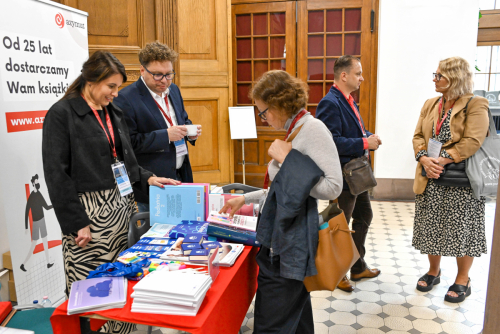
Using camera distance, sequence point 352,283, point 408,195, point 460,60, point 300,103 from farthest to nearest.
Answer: point 408,195, point 352,283, point 460,60, point 300,103

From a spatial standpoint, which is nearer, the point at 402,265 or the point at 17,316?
the point at 17,316

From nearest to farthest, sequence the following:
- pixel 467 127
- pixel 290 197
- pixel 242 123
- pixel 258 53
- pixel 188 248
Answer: pixel 290 197, pixel 188 248, pixel 467 127, pixel 242 123, pixel 258 53

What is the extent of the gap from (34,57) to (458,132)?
3.08 metres

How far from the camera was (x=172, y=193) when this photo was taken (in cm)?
231

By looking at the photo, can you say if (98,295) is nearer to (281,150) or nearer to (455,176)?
(281,150)

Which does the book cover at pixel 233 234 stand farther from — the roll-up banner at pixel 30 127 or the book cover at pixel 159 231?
the roll-up banner at pixel 30 127

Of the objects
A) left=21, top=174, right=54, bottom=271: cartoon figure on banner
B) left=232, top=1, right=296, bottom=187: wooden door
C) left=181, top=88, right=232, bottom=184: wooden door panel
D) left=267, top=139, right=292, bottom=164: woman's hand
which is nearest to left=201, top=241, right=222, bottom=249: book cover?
left=267, top=139, right=292, bottom=164: woman's hand

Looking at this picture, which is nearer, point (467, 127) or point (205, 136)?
point (467, 127)

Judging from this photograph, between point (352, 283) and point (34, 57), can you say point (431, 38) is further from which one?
point (34, 57)

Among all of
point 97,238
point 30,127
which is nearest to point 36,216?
point 30,127

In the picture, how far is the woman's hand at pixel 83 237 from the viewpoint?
2.03 meters

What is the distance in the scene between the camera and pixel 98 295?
1524 millimetres

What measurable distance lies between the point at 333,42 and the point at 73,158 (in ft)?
16.7

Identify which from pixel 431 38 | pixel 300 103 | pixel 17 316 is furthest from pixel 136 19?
pixel 431 38
